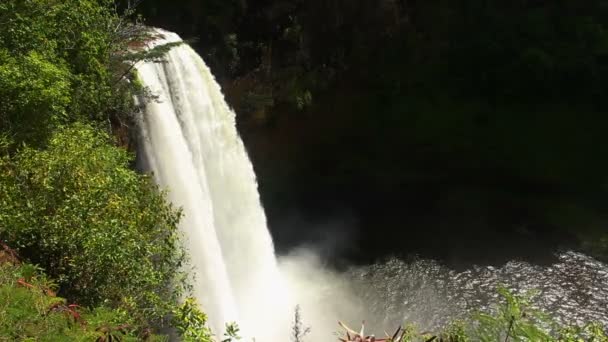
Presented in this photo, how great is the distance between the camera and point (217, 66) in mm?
19062

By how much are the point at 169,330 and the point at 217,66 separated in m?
12.9

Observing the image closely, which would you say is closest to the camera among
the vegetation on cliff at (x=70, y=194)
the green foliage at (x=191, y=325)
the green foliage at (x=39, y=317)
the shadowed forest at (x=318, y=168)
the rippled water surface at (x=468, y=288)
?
the green foliage at (x=39, y=317)

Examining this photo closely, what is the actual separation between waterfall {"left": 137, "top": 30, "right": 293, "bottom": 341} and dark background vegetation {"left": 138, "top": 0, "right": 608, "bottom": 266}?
12.1ft

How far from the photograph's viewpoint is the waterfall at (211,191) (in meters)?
9.85

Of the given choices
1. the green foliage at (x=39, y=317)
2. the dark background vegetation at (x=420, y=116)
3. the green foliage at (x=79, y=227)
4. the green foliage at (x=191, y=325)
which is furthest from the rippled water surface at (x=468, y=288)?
the green foliage at (x=39, y=317)

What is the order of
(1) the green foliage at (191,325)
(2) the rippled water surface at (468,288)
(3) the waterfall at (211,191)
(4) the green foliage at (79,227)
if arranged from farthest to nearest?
(2) the rippled water surface at (468,288) → (3) the waterfall at (211,191) → (4) the green foliage at (79,227) → (1) the green foliage at (191,325)

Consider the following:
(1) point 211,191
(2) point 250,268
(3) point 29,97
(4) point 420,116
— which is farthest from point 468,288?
(3) point 29,97

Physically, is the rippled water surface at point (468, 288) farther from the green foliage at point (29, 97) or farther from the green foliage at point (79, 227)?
the green foliage at point (29, 97)

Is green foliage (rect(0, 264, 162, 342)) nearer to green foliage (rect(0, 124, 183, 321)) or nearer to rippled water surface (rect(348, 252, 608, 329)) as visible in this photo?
green foliage (rect(0, 124, 183, 321))

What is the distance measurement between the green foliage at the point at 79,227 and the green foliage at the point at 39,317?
716mm

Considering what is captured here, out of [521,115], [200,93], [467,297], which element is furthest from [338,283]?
[521,115]

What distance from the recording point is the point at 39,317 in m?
4.49

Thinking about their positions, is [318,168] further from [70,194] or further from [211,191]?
[70,194]

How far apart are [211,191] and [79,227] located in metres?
6.63
